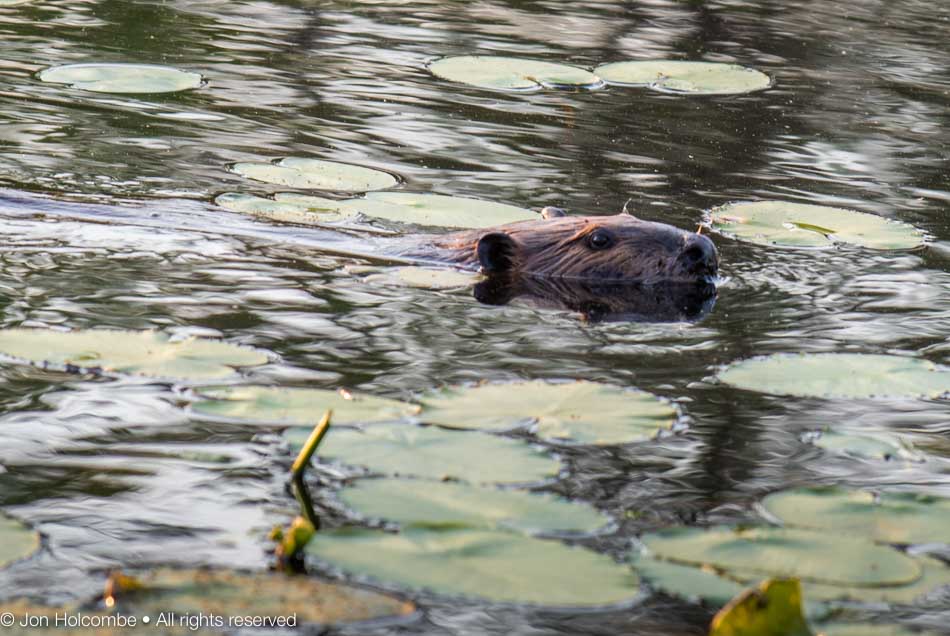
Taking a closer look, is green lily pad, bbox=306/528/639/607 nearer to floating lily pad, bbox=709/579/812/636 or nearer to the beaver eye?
floating lily pad, bbox=709/579/812/636

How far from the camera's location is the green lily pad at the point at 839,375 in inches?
163

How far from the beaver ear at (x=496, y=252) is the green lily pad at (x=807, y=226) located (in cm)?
105

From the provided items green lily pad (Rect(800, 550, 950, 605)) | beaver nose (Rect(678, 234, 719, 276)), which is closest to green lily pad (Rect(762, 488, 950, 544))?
green lily pad (Rect(800, 550, 950, 605))

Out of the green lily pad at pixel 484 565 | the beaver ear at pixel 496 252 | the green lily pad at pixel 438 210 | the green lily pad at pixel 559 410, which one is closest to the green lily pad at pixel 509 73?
the green lily pad at pixel 438 210

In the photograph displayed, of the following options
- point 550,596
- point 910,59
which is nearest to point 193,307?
point 550,596

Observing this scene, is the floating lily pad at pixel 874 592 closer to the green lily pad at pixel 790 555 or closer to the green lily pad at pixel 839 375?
the green lily pad at pixel 790 555

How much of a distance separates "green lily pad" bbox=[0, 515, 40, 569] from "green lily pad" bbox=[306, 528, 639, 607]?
53 centimetres

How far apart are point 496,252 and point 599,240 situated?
39cm

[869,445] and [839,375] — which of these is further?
[839,375]

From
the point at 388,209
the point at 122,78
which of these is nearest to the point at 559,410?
the point at 388,209

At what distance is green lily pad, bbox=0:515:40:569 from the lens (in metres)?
2.75

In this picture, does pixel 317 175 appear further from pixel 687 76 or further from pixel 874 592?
pixel 874 592

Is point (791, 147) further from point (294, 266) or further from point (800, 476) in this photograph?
point (800, 476)

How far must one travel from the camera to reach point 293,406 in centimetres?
366
